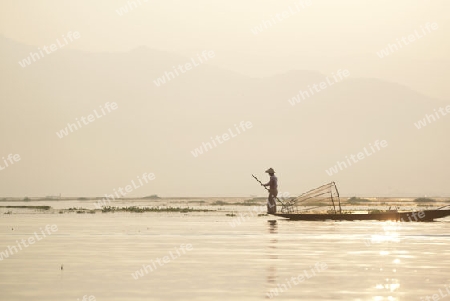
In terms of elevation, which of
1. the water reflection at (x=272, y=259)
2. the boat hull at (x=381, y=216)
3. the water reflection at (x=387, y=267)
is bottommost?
the boat hull at (x=381, y=216)

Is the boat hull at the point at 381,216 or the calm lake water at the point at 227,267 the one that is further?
the boat hull at the point at 381,216

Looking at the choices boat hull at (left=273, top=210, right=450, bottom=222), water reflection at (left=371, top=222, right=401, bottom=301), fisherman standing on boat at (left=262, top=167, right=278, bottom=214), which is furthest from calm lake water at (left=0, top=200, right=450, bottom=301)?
boat hull at (left=273, top=210, right=450, bottom=222)

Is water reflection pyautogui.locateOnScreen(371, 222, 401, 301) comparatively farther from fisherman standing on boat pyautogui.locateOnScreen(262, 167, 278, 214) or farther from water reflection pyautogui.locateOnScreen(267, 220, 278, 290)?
fisherman standing on boat pyautogui.locateOnScreen(262, 167, 278, 214)

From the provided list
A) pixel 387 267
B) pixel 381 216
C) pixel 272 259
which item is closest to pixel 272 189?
pixel 381 216

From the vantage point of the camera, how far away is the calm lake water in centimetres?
1739

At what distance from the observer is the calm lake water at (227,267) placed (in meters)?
17.4

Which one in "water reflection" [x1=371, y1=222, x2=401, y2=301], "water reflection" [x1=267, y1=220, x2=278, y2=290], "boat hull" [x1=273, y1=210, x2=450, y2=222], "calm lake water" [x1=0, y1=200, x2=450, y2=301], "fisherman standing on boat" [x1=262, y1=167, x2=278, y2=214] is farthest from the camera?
"boat hull" [x1=273, y1=210, x2=450, y2=222]

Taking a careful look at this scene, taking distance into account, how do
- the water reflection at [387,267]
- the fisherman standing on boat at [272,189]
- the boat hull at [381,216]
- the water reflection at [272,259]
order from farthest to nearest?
the boat hull at [381,216] → the fisherman standing on boat at [272,189] → the water reflection at [272,259] → the water reflection at [387,267]

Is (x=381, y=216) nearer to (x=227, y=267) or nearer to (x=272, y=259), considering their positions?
(x=272, y=259)

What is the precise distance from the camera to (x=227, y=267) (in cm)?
2198

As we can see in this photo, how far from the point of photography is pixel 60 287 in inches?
712

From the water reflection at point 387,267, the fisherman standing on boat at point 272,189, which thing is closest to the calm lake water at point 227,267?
the water reflection at point 387,267

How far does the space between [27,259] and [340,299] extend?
419 inches

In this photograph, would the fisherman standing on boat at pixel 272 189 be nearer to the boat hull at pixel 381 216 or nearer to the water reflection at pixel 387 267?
the boat hull at pixel 381 216
